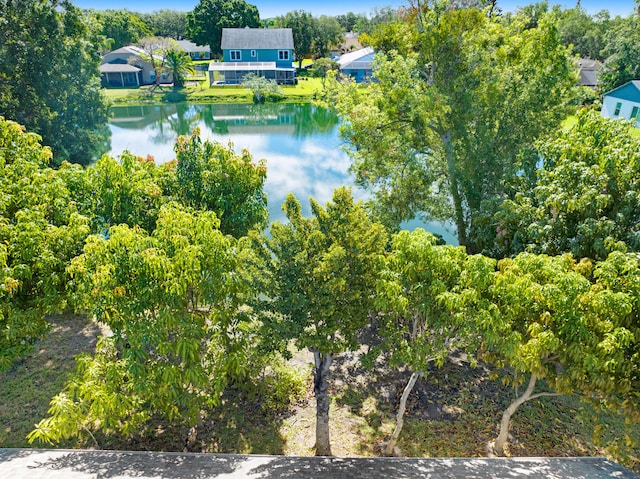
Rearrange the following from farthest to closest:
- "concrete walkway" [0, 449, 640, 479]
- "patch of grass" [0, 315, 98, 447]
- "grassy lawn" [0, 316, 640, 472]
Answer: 1. "patch of grass" [0, 315, 98, 447]
2. "grassy lawn" [0, 316, 640, 472]
3. "concrete walkway" [0, 449, 640, 479]

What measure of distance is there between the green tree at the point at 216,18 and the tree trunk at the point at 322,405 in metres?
71.6

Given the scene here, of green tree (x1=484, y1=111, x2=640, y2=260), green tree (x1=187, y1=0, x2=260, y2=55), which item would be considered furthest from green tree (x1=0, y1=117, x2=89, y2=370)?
green tree (x1=187, y1=0, x2=260, y2=55)

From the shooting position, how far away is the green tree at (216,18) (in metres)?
70.1

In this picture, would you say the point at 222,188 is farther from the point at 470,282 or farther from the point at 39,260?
the point at 470,282

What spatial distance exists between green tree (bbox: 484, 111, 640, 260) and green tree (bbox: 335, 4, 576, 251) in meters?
2.26

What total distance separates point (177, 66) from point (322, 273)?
55368mm

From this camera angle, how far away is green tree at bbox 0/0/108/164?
21.8m

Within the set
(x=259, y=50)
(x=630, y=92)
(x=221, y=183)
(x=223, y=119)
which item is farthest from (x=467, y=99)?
(x=259, y=50)

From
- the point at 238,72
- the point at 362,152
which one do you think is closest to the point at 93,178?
the point at 362,152

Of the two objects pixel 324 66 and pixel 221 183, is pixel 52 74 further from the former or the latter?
pixel 324 66

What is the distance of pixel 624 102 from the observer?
34.3 meters

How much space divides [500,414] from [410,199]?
25.0 ft

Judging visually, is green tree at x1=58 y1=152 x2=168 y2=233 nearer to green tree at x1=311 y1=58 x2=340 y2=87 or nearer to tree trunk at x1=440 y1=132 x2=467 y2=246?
tree trunk at x1=440 y1=132 x2=467 y2=246

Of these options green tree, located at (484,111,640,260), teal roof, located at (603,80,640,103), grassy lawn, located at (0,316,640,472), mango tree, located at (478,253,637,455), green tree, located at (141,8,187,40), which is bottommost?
grassy lawn, located at (0,316,640,472)
